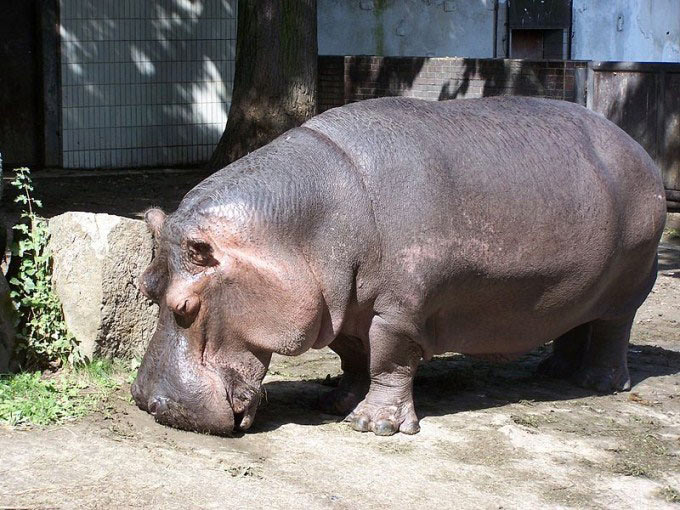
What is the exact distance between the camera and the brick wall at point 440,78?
11.4 metres

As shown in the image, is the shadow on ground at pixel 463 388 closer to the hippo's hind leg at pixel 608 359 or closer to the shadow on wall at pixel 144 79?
the hippo's hind leg at pixel 608 359

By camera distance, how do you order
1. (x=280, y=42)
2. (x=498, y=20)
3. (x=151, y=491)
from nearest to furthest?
1. (x=151, y=491)
2. (x=280, y=42)
3. (x=498, y=20)

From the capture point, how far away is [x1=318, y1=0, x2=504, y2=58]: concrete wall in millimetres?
16078

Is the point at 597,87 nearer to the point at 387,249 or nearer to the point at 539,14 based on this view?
the point at 539,14

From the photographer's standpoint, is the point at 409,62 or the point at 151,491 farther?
the point at 409,62

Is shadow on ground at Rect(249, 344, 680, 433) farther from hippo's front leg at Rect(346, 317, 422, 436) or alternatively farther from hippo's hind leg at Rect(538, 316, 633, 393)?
hippo's front leg at Rect(346, 317, 422, 436)

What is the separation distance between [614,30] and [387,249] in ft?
47.9

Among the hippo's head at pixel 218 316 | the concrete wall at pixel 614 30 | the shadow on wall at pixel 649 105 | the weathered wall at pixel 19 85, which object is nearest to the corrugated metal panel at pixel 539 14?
the concrete wall at pixel 614 30

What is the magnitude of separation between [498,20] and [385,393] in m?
13.0

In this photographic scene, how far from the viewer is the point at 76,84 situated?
12602 millimetres

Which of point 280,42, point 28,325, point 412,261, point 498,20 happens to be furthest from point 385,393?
point 498,20

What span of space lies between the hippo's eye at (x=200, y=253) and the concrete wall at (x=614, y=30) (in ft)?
47.2

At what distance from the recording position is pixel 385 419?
4883 mm

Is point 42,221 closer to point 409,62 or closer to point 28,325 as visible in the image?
point 28,325
